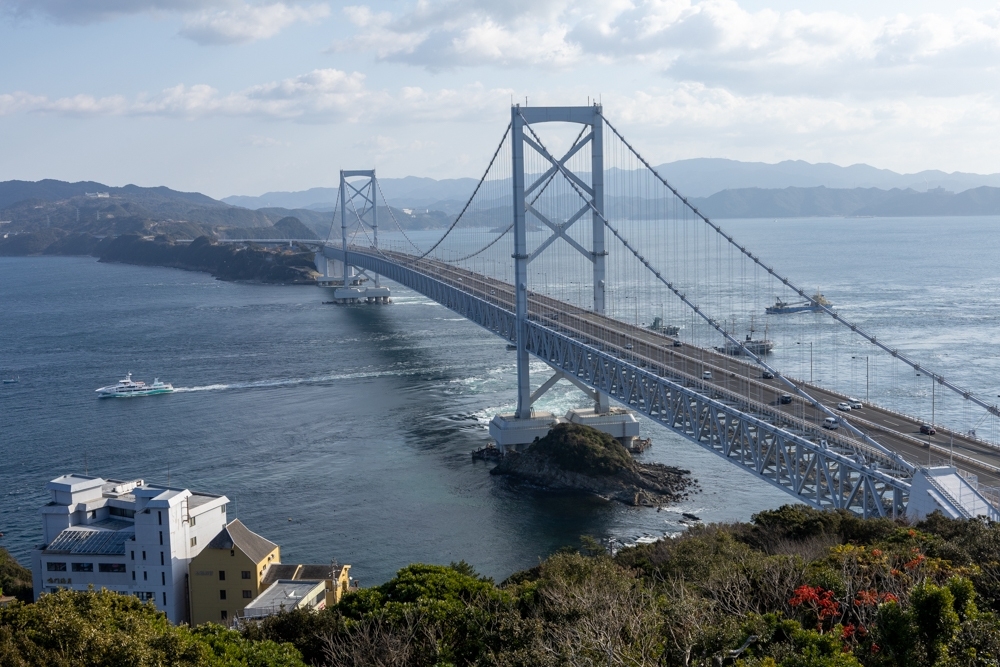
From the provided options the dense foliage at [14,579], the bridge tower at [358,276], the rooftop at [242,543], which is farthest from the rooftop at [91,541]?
the bridge tower at [358,276]

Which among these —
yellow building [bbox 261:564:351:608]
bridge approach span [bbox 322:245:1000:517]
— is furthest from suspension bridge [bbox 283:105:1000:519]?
yellow building [bbox 261:564:351:608]

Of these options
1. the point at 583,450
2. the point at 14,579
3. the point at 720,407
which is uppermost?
the point at 720,407

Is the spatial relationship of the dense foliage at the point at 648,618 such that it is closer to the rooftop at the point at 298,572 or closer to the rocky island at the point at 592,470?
the rooftop at the point at 298,572

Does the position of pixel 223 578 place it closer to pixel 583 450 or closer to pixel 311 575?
pixel 311 575

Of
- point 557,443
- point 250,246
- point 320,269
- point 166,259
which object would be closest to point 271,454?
point 557,443

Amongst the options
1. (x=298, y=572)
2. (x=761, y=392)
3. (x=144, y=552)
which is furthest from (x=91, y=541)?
(x=761, y=392)

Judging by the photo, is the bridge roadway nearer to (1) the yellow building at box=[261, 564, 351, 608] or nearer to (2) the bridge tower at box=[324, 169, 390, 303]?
(1) the yellow building at box=[261, 564, 351, 608]
